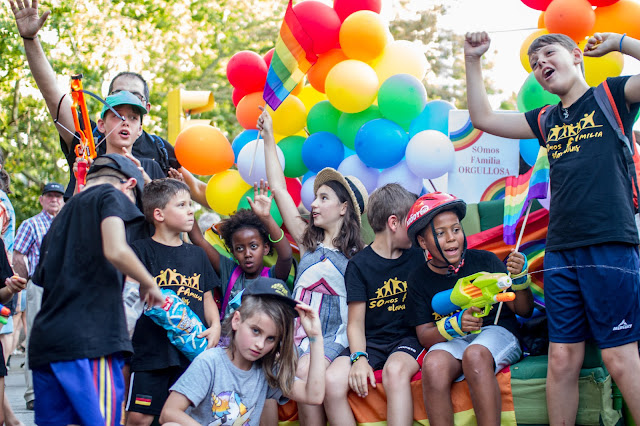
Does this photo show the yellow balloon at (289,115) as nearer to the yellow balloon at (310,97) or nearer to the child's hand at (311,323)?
the yellow balloon at (310,97)

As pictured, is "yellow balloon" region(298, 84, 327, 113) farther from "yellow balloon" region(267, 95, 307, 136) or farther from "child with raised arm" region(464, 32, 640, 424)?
"child with raised arm" region(464, 32, 640, 424)

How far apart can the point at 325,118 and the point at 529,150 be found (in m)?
1.40

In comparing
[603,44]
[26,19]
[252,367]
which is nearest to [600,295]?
[603,44]

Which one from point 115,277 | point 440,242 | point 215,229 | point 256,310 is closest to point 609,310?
point 440,242

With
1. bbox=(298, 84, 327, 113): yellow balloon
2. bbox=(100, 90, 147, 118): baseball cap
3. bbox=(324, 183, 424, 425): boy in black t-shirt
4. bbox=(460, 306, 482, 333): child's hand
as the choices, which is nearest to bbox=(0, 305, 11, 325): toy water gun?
bbox=(100, 90, 147, 118): baseball cap

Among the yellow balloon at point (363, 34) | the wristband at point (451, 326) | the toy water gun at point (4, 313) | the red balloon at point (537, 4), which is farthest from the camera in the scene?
the yellow balloon at point (363, 34)

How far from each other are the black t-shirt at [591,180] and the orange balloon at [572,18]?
3.37 ft

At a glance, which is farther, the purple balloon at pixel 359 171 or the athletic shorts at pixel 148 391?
the purple balloon at pixel 359 171

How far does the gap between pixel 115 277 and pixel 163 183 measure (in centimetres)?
112

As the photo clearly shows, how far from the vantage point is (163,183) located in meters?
4.01

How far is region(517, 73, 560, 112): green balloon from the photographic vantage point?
14.4ft

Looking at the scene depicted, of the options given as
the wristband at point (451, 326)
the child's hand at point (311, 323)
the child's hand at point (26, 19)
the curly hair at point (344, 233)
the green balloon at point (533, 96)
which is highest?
the child's hand at point (26, 19)

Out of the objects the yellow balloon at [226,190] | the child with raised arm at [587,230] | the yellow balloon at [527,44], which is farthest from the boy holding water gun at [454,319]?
the yellow balloon at [226,190]

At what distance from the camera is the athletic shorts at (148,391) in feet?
12.4
